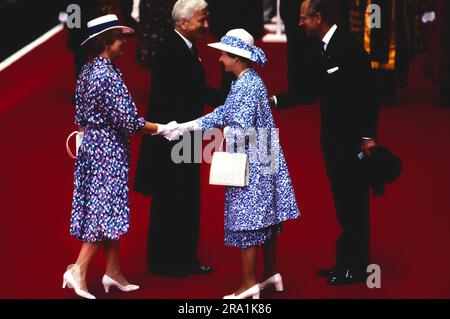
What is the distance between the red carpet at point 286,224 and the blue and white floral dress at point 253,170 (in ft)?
1.53

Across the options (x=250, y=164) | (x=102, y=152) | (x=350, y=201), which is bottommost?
(x=350, y=201)

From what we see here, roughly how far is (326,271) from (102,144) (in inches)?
61.0

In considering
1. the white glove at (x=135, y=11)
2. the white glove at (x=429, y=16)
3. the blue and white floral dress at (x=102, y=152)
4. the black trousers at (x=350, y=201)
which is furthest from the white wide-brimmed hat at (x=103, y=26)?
the white glove at (x=429, y=16)

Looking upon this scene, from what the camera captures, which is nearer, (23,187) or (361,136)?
(361,136)

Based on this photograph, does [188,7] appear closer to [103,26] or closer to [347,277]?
[103,26]

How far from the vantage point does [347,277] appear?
6.61 meters

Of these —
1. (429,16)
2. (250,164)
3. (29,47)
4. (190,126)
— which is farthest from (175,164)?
(29,47)

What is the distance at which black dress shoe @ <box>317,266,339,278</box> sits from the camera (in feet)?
22.0

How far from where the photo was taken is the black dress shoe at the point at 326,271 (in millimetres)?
6705

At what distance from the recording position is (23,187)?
831cm

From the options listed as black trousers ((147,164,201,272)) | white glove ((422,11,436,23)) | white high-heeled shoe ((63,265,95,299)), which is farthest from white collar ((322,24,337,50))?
white glove ((422,11,436,23))

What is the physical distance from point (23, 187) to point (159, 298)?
226cm
